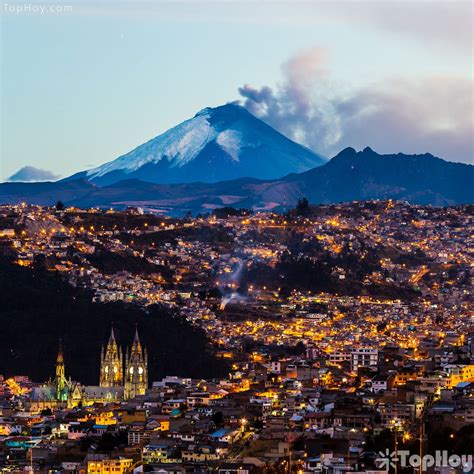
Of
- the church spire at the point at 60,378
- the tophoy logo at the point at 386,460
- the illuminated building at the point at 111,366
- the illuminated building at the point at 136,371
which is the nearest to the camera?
the tophoy logo at the point at 386,460

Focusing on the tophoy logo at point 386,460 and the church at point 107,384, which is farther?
the church at point 107,384

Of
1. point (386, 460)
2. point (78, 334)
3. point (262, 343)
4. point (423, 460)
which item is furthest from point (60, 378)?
point (423, 460)

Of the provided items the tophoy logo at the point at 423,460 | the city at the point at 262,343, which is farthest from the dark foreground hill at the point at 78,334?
the tophoy logo at the point at 423,460

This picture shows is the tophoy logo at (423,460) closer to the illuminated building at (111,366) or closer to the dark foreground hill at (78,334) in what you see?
the dark foreground hill at (78,334)

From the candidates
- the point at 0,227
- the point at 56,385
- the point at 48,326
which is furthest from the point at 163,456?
the point at 0,227

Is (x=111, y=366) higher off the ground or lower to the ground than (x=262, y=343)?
lower

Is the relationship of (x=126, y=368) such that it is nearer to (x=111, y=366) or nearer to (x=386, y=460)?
(x=111, y=366)

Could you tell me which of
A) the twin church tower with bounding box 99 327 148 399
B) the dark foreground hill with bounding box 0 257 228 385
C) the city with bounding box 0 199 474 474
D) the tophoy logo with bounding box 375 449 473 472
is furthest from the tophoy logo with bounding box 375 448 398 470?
the dark foreground hill with bounding box 0 257 228 385
